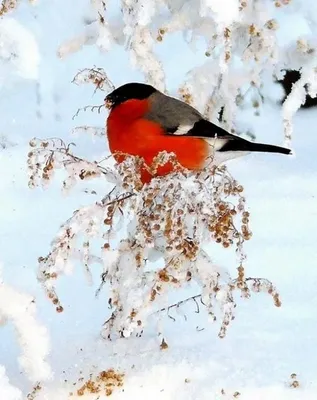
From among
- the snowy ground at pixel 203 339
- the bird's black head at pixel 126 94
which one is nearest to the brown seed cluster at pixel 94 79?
the bird's black head at pixel 126 94

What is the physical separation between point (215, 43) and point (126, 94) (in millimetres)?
325

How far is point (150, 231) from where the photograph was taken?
99.2 inches

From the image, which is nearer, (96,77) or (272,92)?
(96,77)

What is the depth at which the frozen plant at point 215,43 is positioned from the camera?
9.24 ft

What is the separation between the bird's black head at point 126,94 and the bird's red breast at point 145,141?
0.11 ft

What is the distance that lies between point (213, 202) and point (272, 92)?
186 inches

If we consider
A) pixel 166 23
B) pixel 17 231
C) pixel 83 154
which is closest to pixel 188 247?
pixel 166 23

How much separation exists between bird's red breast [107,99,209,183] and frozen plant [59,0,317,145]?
0.80 ft

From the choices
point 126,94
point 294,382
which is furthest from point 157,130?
point 294,382

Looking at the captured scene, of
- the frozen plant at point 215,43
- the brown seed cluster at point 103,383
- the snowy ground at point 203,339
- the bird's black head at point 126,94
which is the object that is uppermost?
the frozen plant at point 215,43

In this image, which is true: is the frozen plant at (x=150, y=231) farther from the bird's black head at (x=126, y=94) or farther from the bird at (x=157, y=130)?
the bird's black head at (x=126, y=94)

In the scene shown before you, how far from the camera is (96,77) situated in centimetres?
291

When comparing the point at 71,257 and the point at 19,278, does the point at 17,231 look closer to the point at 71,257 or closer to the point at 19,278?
the point at 19,278

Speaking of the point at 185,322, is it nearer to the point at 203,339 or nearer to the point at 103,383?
the point at 203,339
